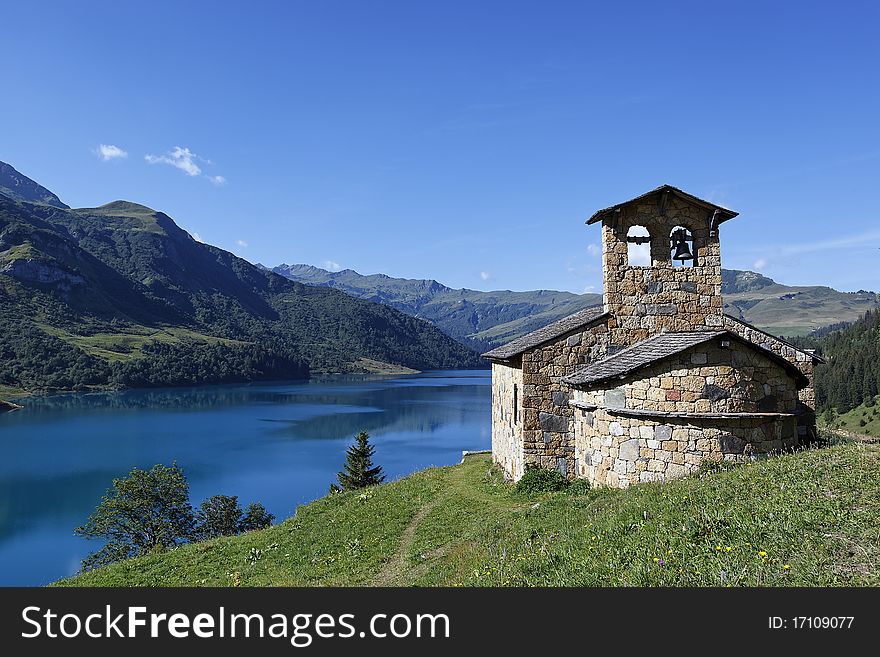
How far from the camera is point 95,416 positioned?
102 meters

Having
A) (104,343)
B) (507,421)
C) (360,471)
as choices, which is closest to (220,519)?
(360,471)

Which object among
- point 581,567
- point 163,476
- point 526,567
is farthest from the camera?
point 163,476

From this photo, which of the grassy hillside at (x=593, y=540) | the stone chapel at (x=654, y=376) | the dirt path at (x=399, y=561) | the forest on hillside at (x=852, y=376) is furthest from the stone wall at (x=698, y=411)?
the forest on hillside at (x=852, y=376)

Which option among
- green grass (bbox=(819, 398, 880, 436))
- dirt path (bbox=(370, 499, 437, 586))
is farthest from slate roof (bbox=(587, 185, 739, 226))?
green grass (bbox=(819, 398, 880, 436))

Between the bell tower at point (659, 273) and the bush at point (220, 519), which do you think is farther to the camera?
the bush at point (220, 519)

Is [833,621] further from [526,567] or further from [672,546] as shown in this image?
[526,567]

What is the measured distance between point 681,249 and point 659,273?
3.58 ft

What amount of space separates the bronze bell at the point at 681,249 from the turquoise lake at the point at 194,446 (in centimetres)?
3666

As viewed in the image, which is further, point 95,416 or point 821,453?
point 95,416

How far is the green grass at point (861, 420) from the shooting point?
98188 mm

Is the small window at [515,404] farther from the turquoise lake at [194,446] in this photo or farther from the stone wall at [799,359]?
the turquoise lake at [194,446]

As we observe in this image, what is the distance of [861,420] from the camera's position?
10281 cm

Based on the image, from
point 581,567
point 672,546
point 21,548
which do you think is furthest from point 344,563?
point 21,548

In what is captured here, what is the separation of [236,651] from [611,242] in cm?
1454
